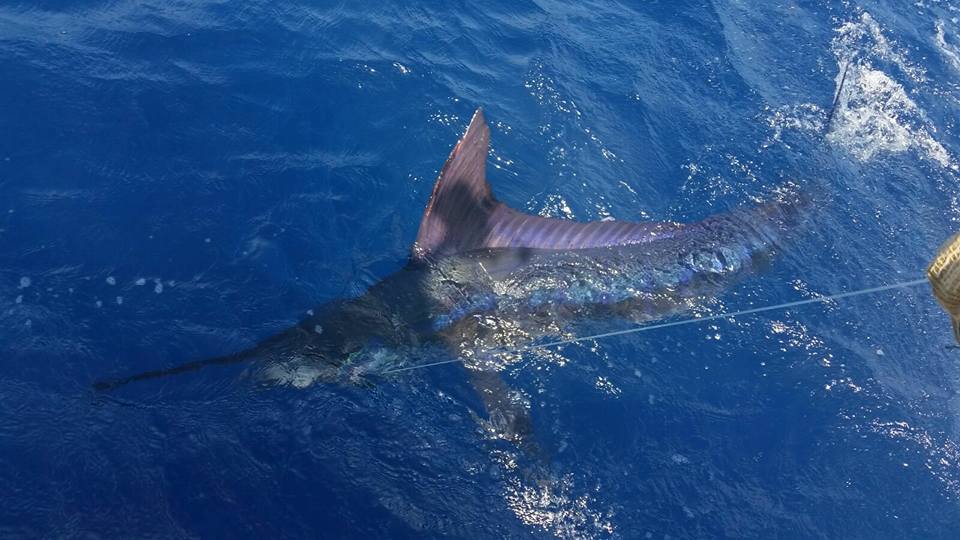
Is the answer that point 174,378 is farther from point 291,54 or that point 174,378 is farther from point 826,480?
point 826,480

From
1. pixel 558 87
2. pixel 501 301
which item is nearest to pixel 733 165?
pixel 558 87

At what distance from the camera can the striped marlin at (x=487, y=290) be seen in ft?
19.5

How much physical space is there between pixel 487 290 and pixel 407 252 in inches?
37.0

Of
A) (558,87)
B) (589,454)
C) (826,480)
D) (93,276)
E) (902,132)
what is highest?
(902,132)

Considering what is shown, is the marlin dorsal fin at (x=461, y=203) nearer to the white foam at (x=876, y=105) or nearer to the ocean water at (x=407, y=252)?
the ocean water at (x=407, y=252)

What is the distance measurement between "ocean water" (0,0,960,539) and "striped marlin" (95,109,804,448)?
0.68 ft

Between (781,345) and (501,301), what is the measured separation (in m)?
2.70

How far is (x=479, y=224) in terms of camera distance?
651cm

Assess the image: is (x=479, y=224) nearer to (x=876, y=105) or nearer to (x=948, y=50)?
(x=876, y=105)

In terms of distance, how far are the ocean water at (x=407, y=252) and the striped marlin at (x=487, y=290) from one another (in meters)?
0.21

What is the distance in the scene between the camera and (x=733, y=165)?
27.6 feet

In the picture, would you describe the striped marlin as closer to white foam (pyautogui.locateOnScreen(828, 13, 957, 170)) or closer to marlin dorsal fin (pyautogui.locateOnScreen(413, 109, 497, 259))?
marlin dorsal fin (pyautogui.locateOnScreen(413, 109, 497, 259))

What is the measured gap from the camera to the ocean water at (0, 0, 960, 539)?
5.39 m

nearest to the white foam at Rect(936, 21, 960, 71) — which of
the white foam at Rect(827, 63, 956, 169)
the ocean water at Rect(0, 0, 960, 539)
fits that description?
the ocean water at Rect(0, 0, 960, 539)
